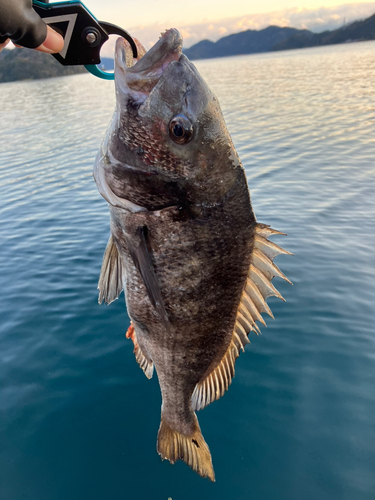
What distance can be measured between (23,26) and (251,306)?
2.36 metres

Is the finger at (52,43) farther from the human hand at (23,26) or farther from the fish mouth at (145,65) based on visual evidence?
the fish mouth at (145,65)

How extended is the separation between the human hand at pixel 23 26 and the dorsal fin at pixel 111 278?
1438 millimetres

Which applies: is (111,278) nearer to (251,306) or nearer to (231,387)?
(251,306)

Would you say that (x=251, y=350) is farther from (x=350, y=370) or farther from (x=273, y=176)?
(x=273, y=176)

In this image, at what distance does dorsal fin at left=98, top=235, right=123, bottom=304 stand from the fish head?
2.00 feet

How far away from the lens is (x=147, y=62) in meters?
2.34

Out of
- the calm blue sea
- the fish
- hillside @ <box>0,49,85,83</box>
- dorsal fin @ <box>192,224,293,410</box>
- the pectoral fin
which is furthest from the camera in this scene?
hillside @ <box>0,49,85,83</box>

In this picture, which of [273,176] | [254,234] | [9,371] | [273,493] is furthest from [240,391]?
[273,176]

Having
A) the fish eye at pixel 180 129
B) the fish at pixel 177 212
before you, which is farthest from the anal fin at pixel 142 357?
the fish eye at pixel 180 129

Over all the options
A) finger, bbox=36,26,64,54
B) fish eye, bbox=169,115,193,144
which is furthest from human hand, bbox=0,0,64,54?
fish eye, bbox=169,115,193,144

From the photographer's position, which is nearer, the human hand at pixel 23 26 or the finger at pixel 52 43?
the human hand at pixel 23 26

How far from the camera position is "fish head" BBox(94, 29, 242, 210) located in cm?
240

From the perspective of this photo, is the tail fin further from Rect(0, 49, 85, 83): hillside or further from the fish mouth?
Rect(0, 49, 85, 83): hillside

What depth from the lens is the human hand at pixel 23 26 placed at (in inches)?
79.7
